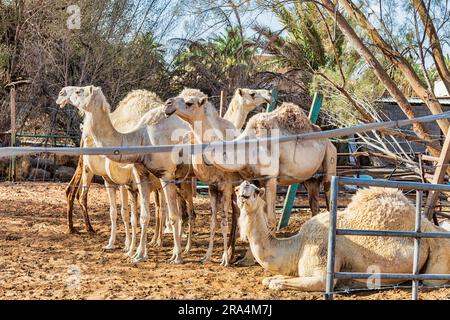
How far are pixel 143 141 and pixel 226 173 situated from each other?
1.06 metres

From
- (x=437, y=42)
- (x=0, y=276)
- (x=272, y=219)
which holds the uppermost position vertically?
(x=437, y=42)

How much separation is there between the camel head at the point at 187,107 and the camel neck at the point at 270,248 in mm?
1484

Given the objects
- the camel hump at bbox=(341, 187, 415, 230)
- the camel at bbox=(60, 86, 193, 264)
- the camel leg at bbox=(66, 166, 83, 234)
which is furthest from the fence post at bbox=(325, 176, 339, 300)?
the camel leg at bbox=(66, 166, 83, 234)

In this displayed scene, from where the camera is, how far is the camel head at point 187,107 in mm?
7480

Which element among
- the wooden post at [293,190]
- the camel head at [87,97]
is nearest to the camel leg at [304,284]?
the camel head at [87,97]

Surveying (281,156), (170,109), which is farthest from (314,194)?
(170,109)

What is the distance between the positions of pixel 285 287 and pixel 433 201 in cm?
232

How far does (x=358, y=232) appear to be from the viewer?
486cm

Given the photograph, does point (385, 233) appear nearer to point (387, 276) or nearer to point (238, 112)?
point (387, 276)

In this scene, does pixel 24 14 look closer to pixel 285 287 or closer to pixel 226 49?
pixel 226 49

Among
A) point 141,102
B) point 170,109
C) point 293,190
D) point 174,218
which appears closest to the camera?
point 170,109

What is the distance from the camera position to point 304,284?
6285 mm

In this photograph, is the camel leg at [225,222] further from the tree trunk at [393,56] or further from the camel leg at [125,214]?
the tree trunk at [393,56]
